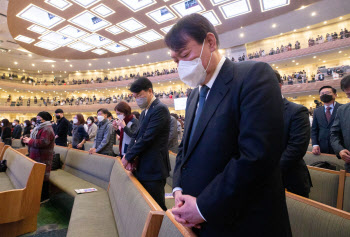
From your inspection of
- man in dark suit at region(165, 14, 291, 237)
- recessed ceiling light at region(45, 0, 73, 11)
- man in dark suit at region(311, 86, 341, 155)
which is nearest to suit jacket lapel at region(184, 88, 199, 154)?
man in dark suit at region(165, 14, 291, 237)

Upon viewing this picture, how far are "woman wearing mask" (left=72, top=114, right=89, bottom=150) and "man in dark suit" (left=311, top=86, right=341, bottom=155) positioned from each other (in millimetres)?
4936

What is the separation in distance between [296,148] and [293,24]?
19552mm

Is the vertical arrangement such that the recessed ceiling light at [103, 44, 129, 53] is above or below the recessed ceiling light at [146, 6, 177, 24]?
below

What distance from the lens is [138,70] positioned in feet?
95.6

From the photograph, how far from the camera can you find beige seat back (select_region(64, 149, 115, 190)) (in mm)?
3385

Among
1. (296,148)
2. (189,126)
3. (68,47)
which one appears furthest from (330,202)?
(68,47)

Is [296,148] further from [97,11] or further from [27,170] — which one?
[97,11]

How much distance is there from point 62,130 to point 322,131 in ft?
18.9

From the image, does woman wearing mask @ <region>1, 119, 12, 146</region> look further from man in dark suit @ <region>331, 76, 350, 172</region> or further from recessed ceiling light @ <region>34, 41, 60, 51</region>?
recessed ceiling light @ <region>34, 41, 60, 51</region>

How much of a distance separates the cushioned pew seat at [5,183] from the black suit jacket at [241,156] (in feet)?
13.3

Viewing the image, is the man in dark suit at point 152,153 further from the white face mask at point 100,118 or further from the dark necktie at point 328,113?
the dark necktie at point 328,113

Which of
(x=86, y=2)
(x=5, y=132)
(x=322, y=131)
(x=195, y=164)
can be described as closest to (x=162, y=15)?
(x=86, y=2)

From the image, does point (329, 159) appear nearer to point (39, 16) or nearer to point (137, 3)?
point (137, 3)

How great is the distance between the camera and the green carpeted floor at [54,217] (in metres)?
2.88
